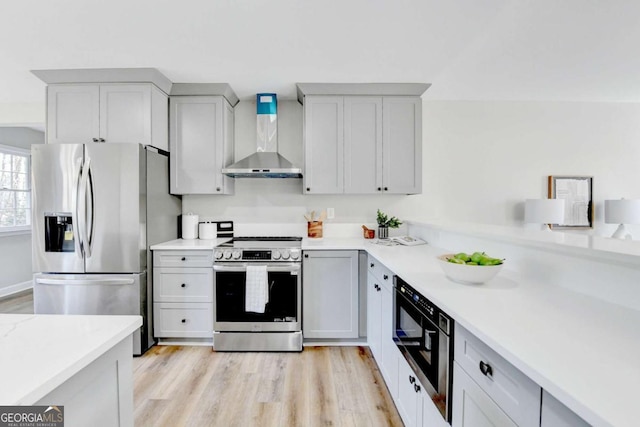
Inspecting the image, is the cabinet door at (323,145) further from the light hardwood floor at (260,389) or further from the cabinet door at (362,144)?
the light hardwood floor at (260,389)

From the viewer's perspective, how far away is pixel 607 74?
2.82 meters

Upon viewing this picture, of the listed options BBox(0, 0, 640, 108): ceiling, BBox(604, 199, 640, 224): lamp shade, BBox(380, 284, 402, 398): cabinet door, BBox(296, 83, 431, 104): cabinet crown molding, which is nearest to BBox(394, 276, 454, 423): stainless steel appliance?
BBox(380, 284, 402, 398): cabinet door

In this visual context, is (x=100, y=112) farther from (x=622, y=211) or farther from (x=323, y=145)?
(x=622, y=211)

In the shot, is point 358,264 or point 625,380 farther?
point 358,264

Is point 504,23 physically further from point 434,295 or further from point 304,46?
point 434,295

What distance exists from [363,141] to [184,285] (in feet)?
7.26

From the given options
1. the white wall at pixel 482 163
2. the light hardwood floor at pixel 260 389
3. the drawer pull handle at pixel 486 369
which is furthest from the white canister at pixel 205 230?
the drawer pull handle at pixel 486 369

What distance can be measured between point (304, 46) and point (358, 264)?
185 cm

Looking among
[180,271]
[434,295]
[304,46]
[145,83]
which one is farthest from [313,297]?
[145,83]

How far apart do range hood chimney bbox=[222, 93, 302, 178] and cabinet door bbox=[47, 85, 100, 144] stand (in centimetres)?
124

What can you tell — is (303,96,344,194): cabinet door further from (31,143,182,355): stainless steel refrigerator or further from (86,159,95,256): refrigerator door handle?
(86,159,95,256): refrigerator door handle

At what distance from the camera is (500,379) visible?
86 cm

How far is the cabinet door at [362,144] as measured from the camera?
9.72 feet

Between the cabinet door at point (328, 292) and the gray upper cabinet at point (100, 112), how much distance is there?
6.34 ft
